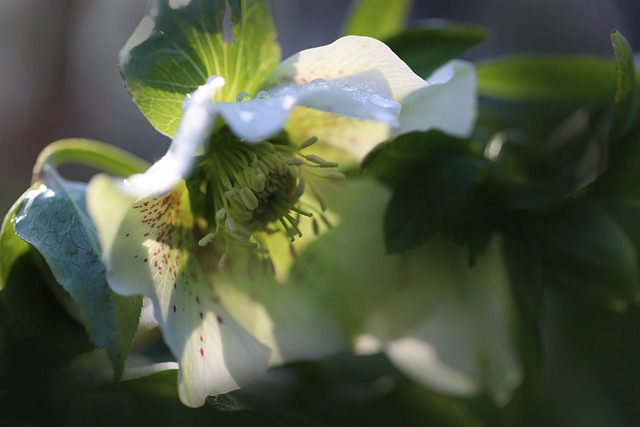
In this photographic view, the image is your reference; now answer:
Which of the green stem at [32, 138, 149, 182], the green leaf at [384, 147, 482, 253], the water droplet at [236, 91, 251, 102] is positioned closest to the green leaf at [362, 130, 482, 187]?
the green leaf at [384, 147, 482, 253]

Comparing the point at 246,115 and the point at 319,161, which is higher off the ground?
the point at 246,115

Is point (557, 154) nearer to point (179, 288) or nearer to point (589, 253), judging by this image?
point (589, 253)

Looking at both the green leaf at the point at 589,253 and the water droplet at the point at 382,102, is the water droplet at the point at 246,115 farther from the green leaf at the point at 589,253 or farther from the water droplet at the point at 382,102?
the green leaf at the point at 589,253

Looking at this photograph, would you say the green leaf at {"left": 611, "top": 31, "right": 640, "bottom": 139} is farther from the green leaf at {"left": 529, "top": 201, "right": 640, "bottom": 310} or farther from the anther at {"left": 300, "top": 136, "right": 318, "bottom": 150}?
the anther at {"left": 300, "top": 136, "right": 318, "bottom": 150}

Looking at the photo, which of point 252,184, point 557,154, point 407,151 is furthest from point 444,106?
point 557,154

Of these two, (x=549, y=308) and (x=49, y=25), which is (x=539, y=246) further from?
(x=49, y=25)

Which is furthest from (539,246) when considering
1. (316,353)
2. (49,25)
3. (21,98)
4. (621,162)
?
(49,25)
